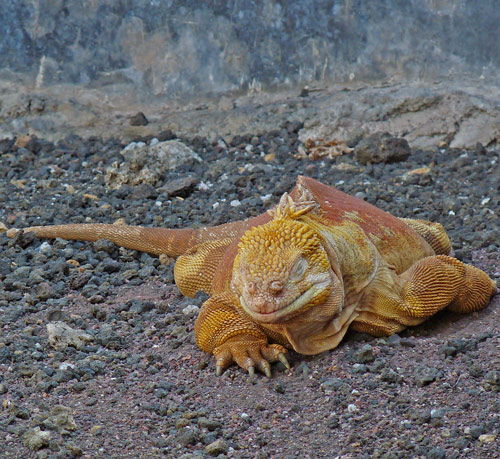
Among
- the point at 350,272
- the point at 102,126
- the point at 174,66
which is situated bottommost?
the point at 102,126

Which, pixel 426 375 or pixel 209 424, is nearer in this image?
pixel 209 424

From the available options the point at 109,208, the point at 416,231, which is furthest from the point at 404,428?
the point at 109,208

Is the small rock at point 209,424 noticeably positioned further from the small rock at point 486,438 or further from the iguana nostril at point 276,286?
the small rock at point 486,438

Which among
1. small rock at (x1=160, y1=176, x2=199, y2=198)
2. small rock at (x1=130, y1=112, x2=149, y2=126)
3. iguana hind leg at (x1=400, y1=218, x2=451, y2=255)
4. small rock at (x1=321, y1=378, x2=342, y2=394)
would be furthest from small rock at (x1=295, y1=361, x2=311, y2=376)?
small rock at (x1=130, y1=112, x2=149, y2=126)

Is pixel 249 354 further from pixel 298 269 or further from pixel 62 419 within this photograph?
pixel 62 419

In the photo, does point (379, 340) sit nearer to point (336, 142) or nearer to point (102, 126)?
point (336, 142)

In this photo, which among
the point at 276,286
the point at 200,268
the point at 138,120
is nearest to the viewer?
the point at 276,286

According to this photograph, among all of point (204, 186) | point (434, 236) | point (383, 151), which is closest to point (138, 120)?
point (204, 186)
